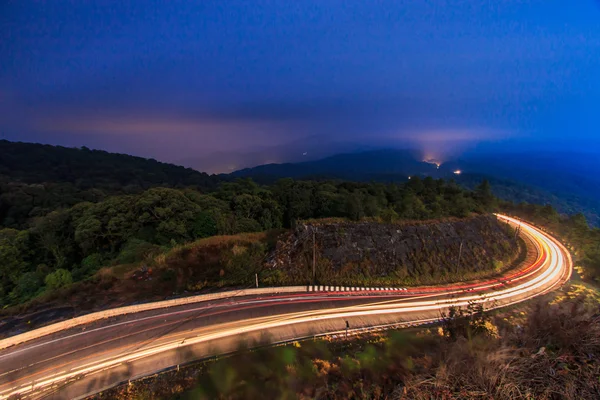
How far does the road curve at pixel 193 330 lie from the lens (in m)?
9.55

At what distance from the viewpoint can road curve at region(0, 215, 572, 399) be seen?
9555mm

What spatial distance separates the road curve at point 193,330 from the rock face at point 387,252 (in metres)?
1.75

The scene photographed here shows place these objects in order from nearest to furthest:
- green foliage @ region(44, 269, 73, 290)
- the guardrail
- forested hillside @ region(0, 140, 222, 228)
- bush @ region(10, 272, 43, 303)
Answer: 1. the guardrail
2. green foliage @ region(44, 269, 73, 290)
3. bush @ region(10, 272, 43, 303)
4. forested hillside @ region(0, 140, 222, 228)

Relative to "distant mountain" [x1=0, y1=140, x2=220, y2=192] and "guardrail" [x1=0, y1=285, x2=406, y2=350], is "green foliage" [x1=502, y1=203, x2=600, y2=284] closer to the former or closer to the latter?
"guardrail" [x1=0, y1=285, x2=406, y2=350]

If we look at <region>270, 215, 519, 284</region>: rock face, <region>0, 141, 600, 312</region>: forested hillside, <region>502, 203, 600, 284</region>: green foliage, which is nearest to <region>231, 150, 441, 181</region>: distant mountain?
<region>502, 203, 600, 284</region>: green foliage

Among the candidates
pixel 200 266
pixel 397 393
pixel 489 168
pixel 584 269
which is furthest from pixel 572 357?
pixel 489 168

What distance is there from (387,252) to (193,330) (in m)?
15.0

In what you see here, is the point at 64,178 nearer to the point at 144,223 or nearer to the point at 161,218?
the point at 144,223

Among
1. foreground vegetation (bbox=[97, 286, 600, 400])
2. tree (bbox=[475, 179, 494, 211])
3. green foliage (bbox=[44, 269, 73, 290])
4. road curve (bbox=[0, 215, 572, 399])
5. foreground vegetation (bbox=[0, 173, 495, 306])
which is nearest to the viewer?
foreground vegetation (bbox=[97, 286, 600, 400])

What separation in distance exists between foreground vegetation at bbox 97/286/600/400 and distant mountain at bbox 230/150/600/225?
78.2 meters

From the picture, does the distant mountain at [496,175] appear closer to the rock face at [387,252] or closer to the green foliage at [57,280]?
the rock face at [387,252]

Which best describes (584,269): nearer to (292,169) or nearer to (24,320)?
(24,320)

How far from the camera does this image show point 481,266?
20.4 meters

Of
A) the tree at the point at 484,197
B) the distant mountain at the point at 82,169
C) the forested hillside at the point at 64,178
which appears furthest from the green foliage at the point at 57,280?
the distant mountain at the point at 82,169
